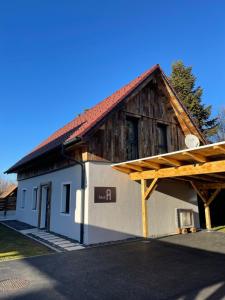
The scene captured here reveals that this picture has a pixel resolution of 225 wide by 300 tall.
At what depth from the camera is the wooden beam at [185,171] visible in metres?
6.84

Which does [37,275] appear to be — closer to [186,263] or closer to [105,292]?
[105,292]

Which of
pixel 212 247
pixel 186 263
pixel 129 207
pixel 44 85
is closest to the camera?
pixel 186 263

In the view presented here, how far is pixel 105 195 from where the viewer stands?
28.7ft

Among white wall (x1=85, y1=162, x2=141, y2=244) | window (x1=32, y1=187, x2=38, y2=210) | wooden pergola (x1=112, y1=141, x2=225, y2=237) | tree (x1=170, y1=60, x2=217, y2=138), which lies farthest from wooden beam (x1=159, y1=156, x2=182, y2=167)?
tree (x1=170, y1=60, x2=217, y2=138)

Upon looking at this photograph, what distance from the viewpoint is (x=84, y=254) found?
6.89 meters

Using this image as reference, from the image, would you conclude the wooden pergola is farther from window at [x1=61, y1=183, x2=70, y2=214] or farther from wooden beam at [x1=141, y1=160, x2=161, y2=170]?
window at [x1=61, y1=183, x2=70, y2=214]

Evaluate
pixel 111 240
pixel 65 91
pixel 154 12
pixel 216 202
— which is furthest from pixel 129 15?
pixel 216 202

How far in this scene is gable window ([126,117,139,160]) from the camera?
10148 mm

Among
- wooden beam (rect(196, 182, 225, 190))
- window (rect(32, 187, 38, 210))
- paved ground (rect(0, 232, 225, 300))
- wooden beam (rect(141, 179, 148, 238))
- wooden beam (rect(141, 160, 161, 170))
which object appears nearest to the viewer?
paved ground (rect(0, 232, 225, 300))

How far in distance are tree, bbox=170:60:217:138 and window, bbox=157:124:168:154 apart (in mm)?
11148

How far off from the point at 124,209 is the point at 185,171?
289 cm

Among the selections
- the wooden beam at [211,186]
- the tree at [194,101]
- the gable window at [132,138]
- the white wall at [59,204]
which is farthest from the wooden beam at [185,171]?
the tree at [194,101]

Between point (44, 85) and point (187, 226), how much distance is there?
11.9m

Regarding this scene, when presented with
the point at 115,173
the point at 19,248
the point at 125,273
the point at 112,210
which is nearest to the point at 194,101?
the point at 115,173
